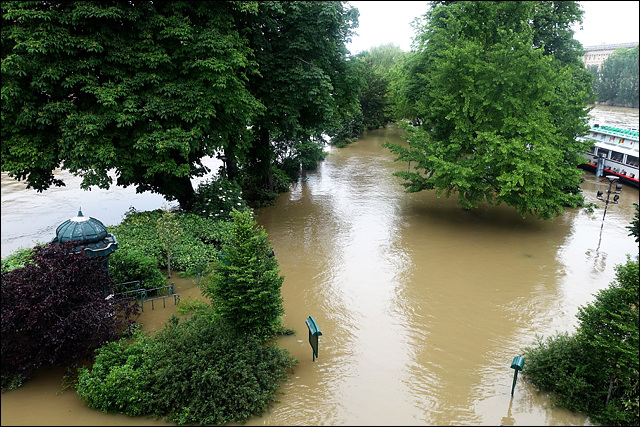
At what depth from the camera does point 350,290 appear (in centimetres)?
1418

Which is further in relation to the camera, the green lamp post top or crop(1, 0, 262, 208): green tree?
crop(1, 0, 262, 208): green tree

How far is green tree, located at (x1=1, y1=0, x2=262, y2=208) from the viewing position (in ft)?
43.3

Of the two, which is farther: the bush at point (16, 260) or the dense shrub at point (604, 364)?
the bush at point (16, 260)

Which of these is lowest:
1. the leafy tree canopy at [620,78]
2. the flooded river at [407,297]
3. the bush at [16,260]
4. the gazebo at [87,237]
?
the flooded river at [407,297]

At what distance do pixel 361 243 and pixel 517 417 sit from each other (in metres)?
10.2

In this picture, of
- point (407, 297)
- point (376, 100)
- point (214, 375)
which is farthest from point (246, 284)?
point (376, 100)

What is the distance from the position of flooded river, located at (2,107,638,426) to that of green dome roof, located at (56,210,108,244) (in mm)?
2614

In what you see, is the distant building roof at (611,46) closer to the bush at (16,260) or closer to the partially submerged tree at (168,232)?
the partially submerged tree at (168,232)

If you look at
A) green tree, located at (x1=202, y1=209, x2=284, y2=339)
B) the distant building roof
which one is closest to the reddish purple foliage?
green tree, located at (x1=202, y1=209, x2=284, y2=339)

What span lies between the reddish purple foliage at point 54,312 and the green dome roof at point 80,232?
1.62 ft

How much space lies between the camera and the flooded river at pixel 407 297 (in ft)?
28.8

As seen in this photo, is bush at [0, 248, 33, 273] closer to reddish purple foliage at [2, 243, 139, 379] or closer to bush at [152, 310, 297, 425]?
reddish purple foliage at [2, 243, 139, 379]

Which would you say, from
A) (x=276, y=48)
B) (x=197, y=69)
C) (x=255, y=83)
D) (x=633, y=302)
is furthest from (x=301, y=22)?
(x=633, y=302)

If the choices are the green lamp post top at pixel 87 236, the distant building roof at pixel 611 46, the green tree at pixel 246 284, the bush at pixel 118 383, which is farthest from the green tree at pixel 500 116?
the distant building roof at pixel 611 46
